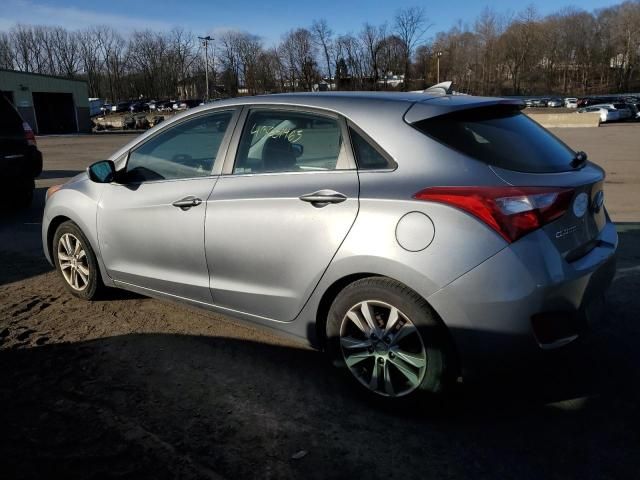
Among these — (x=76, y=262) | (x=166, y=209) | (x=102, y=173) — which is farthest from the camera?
→ (x=76, y=262)

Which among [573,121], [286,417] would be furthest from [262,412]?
[573,121]

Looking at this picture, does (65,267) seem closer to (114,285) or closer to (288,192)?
(114,285)

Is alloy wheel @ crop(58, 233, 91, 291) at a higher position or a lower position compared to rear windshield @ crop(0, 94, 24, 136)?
lower

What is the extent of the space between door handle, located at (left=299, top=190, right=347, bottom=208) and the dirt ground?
3.44ft

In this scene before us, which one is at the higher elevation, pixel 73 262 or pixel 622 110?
pixel 73 262

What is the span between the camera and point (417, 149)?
2.72 metres

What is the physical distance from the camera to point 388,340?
2.76m

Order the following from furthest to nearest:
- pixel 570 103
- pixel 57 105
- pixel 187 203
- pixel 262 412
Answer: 1. pixel 570 103
2. pixel 57 105
3. pixel 187 203
4. pixel 262 412

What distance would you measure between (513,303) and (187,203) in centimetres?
209

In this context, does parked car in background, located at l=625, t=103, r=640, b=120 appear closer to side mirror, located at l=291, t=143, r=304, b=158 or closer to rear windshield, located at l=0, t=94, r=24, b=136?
rear windshield, located at l=0, t=94, r=24, b=136

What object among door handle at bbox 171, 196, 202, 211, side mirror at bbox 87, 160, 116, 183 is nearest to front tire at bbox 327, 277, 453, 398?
door handle at bbox 171, 196, 202, 211

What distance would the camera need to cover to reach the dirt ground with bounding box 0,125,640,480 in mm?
2451

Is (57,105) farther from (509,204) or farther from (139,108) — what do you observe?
(509,204)

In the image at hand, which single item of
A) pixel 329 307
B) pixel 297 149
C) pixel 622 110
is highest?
pixel 297 149
